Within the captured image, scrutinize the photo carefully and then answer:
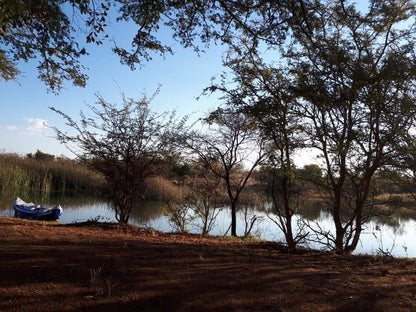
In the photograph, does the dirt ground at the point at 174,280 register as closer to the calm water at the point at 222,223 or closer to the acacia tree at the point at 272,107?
the acacia tree at the point at 272,107

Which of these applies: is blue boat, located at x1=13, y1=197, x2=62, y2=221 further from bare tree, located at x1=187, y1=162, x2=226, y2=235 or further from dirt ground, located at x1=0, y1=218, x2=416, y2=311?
dirt ground, located at x1=0, y1=218, x2=416, y2=311

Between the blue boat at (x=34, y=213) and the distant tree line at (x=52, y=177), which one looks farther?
the distant tree line at (x=52, y=177)

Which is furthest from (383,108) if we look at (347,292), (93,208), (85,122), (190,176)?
(93,208)

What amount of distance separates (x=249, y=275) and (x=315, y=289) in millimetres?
757

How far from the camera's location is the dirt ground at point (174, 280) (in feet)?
9.12

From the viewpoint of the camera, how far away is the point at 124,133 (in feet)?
26.7

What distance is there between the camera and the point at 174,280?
3.35m

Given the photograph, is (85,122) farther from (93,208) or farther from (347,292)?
(93,208)

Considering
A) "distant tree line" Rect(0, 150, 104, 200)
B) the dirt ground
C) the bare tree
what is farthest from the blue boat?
the dirt ground

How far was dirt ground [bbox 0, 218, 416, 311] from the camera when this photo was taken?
2.78m

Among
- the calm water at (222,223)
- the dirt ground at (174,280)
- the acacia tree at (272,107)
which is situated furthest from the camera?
the calm water at (222,223)

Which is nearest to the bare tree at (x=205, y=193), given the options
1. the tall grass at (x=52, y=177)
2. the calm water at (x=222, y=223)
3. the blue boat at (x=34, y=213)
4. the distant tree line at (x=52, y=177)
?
the calm water at (x=222, y=223)

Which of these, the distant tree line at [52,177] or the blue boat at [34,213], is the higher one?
the distant tree line at [52,177]

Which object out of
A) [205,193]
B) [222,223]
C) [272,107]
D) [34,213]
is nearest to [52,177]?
[34,213]
